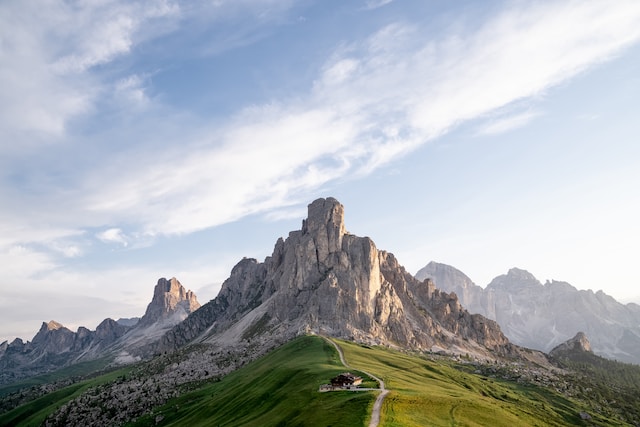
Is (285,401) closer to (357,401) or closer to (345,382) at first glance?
(345,382)

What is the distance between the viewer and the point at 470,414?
74375 mm

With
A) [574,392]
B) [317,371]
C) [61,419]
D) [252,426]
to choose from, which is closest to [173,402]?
[61,419]

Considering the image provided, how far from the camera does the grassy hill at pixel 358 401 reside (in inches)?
2712

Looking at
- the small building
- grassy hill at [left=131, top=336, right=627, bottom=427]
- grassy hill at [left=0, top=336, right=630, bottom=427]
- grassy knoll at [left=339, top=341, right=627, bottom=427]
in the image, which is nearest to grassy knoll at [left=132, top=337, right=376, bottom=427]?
grassy hill at [left=131, top=336, right=627, bottom=427]

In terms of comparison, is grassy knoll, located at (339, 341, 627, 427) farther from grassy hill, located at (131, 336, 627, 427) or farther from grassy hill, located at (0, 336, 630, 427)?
grassy hill, located at (0, 336, 630, 427)

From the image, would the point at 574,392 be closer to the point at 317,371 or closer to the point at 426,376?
the point at 426,376

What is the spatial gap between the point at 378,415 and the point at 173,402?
136 meters

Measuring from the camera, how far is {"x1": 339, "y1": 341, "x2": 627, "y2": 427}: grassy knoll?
67375 mm

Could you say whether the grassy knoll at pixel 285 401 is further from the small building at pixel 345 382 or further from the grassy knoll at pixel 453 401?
the grassy knoll at pixel 453 401

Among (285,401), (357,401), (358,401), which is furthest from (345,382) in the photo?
(358,401)

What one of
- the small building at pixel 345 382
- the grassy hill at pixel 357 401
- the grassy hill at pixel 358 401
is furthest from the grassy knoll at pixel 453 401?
the small building at pixel 345 382

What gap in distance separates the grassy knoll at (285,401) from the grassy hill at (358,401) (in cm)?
25

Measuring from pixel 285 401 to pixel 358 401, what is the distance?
2966 centimetres

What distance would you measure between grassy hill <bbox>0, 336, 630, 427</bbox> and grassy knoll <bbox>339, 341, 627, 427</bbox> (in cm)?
19
